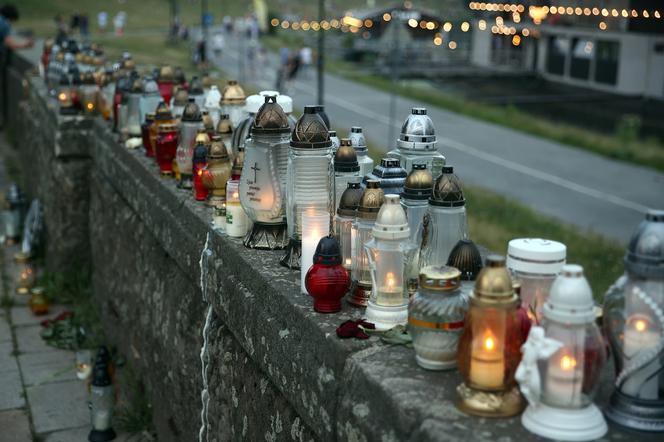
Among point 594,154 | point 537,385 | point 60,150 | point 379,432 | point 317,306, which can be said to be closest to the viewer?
point 537,385

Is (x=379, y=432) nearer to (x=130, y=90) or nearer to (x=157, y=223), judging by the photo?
(x=157, y=223)

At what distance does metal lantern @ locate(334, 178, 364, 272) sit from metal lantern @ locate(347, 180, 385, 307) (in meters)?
0.08

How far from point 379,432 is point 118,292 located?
154 inches

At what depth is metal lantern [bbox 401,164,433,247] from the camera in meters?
3.12

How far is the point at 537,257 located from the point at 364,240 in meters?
0.71

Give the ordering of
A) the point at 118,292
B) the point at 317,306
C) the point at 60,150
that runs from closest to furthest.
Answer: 1. the point at 317,306
2. the point at 118,292
3. the point at 60,150

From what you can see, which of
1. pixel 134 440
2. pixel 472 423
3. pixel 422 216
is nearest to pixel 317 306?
pixel 422 216

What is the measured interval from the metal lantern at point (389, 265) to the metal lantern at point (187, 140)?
83.0 inches

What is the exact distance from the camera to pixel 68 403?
18.5ft

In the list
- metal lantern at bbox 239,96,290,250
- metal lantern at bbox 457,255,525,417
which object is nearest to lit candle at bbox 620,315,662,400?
metal lantern at bbox 457,255,525,417

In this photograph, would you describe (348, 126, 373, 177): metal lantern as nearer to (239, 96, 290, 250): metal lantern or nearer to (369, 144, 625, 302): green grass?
(239, 96, 290, 250): metal lantern

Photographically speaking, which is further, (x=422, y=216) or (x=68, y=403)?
(x=68, y=403)

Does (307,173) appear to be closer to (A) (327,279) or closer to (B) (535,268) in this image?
(A) (327,279)

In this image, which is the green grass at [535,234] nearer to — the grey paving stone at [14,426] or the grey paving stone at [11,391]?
the grey paving stone at [11,391]
